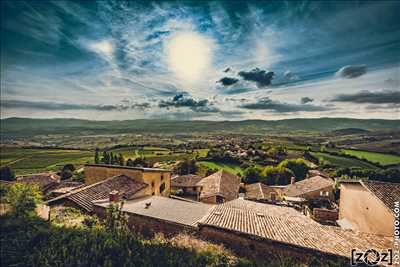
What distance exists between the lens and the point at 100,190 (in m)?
9.42

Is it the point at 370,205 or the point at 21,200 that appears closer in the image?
the point at 21,200

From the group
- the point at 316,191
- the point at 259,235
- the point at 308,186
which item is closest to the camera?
the point at 259,235

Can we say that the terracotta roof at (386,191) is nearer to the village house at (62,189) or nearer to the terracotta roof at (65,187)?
the village house at (62,189)

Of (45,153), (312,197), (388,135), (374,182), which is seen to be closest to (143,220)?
(45,153)

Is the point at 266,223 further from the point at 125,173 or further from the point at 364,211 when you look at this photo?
the point at 125,173

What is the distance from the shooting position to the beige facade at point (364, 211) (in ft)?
20.1

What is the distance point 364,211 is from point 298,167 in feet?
87.1

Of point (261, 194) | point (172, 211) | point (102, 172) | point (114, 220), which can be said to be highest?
point (114, 220)

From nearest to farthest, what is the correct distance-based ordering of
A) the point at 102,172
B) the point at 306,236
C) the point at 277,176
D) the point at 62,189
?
the point at 306,236, the point at 102,172, the point at 62,189, the point at 277,176

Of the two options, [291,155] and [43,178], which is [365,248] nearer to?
[43,178]

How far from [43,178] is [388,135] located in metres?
28.6

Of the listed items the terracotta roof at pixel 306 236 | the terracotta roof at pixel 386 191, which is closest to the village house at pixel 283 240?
the terracotta roof at pixel 306 236

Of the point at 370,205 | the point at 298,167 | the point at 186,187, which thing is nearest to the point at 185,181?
the point at 186,187

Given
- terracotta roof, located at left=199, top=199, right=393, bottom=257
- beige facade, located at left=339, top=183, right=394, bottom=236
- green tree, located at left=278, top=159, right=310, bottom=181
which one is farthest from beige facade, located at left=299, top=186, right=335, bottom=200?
terracotta roof, located at left=199, top=199, right=393, bottom=257
